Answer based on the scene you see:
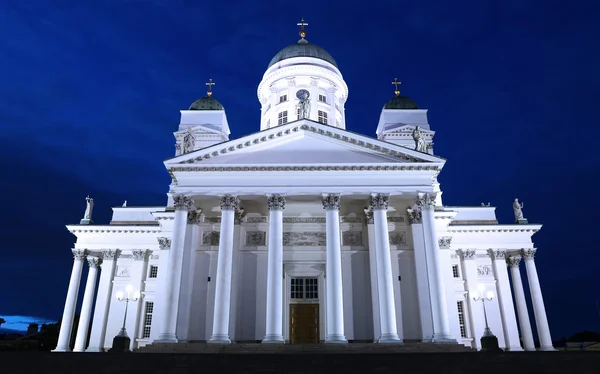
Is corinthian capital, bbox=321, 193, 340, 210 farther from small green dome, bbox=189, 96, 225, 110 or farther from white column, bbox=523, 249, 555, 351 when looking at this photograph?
small green dome, bbox=189, 96, 225, 110

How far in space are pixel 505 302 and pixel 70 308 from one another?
28742mm

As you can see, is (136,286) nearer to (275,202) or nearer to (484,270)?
(275,202)

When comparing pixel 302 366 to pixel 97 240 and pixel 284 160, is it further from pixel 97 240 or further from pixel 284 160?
pixel 97 240

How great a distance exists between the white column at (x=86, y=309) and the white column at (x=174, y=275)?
1181cm

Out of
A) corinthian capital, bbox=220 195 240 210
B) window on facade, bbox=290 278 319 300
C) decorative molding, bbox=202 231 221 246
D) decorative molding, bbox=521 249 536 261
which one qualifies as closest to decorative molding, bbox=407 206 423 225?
window on facade, bbox=290 278 319 300

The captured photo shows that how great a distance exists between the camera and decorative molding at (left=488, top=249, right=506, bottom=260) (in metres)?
31.0

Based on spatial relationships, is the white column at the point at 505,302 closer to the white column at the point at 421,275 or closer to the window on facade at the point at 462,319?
the window on facade at the point at 462,319

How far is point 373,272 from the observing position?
22672 millimetres

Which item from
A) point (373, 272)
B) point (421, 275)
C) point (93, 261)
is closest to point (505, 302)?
point (421, 275)

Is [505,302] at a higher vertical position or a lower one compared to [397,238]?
lower

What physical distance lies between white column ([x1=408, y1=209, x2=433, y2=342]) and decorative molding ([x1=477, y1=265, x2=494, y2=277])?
10216mm

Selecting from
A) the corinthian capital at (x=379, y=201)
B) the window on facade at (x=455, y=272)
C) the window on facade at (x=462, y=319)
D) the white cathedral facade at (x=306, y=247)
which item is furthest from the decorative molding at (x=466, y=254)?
the corinthian capital at (x=379, y=201)

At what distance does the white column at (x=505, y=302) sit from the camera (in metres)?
28.8

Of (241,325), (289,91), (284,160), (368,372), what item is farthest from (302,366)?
(289,91)
